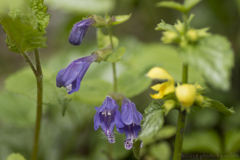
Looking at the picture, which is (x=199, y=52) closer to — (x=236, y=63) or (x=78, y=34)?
(x=78, y=34)

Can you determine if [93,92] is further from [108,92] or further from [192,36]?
[192,36]

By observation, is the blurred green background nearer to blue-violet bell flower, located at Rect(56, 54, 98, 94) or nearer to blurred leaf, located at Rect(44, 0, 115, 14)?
blurred leaf, located at Rect(44, 0, 115, 14)

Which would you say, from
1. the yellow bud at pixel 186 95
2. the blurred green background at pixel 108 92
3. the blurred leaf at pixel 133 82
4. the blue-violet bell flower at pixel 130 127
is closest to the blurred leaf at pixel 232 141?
the blurred green background at pixel 108 92

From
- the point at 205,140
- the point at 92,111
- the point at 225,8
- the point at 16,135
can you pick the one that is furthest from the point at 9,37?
the point at 225,8

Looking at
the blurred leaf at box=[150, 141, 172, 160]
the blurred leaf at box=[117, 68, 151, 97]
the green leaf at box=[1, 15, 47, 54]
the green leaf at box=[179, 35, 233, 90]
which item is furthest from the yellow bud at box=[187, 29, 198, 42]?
the blurred leaf at box=[150, 141, 172, 160]

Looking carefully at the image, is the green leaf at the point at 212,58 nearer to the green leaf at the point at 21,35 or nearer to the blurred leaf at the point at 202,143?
the green leaf at the point at 21,35

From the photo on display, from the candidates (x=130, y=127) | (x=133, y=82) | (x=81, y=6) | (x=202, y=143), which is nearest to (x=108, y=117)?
(x=130, y=127)
